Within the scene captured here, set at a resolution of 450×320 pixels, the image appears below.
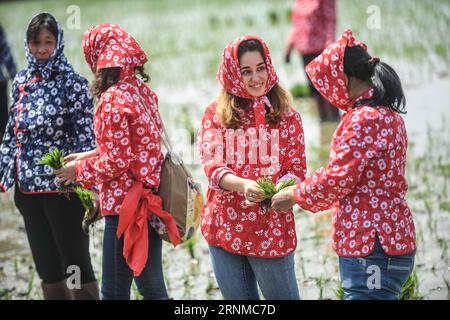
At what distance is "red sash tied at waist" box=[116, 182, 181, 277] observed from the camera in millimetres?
3631

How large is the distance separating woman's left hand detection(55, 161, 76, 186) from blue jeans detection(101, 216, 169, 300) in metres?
0.27

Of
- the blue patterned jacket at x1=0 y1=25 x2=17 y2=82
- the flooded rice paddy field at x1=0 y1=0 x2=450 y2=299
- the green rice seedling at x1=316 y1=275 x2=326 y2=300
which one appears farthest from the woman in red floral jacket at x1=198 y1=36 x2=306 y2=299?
the blue patterned jacket at x1=0 y1=25 x2=17 y2=82

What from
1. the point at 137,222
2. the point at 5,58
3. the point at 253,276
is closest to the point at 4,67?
the point at 5,58

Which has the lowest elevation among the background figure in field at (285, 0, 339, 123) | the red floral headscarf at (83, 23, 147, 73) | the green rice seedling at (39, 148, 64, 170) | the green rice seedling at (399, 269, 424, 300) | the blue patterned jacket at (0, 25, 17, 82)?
the green rice seedling at (399, 269, 424, 300)

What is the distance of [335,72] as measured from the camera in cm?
321

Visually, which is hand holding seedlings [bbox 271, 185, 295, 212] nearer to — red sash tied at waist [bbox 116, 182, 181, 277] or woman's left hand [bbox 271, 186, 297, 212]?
woman's left hand [bbox 271, 186, 297, 212]

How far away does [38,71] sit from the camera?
13.6 ft

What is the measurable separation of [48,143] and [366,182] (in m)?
1.75

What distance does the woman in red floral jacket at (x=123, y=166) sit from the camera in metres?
3.60

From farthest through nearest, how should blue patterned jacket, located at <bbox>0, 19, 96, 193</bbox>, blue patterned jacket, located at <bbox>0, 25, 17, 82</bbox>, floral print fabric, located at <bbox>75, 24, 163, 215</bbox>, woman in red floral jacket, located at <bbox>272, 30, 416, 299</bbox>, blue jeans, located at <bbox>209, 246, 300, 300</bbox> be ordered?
blue patterned jacket, located at <bbox>0, 25, 17, 82</bbox>, blue patterned jacket, located at <bbox>0, 19, 96, 193</bbox>, floral print fabric, located at <bbox>75, 24, 163, 215</bbox>, blue jeans, located at <bbox>209, 246, 300, 300</bbox>, woman in red floral jacket, located at <bbox>272, 30, 416, 299</bbox>

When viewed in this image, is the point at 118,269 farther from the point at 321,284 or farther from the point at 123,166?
the point at 321,284

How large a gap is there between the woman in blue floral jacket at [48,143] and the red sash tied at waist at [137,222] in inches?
21.4
